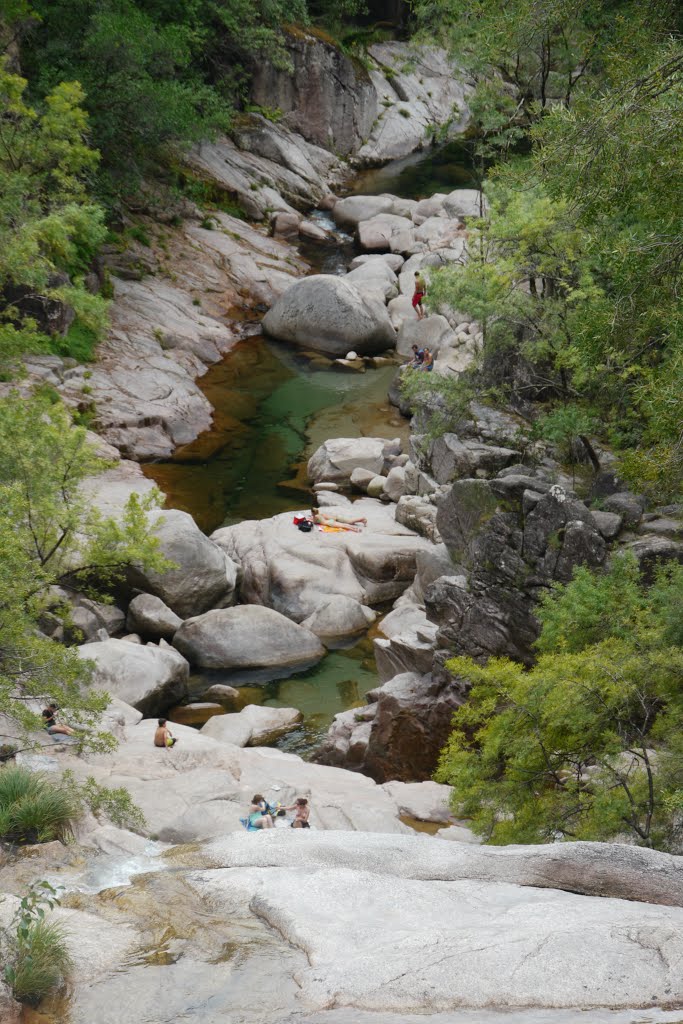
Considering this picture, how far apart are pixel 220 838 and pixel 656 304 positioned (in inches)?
349

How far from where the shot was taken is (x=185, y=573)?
23.7 metres

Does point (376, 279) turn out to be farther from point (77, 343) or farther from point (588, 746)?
point (588, 746)

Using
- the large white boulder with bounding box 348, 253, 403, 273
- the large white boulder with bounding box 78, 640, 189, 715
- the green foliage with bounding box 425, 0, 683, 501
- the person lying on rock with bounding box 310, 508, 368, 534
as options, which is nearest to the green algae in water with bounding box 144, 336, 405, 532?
the person lying on rock with bounding box 310, 508, 368, 534

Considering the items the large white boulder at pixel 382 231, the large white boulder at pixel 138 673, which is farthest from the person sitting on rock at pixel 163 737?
the large white boulder at pixel 382 231

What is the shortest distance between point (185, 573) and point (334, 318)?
1791cm

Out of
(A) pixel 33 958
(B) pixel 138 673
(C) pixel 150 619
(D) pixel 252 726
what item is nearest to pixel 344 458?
(C) pixel 150 619

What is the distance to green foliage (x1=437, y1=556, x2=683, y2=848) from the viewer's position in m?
11.3

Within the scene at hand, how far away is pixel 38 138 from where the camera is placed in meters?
28.9

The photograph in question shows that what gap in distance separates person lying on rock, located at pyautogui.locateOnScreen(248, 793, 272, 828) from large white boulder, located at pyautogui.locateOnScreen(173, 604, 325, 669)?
7.00 m

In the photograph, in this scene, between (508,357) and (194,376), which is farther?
(194,376)

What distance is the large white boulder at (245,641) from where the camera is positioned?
74.2 ft

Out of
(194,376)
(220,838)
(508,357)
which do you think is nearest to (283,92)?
(194,376)

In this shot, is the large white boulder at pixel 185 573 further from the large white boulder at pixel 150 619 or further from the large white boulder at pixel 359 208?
the large white boulder at pixel 359 208

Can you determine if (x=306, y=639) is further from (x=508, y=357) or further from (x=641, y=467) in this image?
(x=641, y=467)
